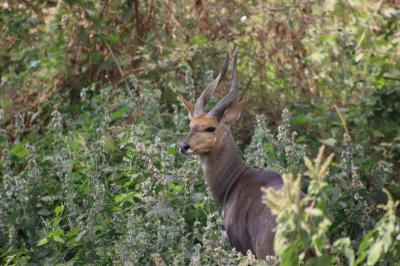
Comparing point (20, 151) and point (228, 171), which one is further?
point (20, 151)

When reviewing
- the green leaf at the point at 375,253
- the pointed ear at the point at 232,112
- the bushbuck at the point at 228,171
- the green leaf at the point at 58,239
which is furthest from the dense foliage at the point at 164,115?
the green leaf at the point at 375,253

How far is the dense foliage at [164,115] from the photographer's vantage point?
22.8 ft

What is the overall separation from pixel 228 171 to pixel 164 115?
2.03m

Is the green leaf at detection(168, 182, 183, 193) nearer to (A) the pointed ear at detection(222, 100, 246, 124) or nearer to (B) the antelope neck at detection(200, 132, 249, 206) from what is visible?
(B) the antelope neck at detection(200, 132, 249, 206)

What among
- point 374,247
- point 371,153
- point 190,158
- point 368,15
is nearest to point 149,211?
point 190,158

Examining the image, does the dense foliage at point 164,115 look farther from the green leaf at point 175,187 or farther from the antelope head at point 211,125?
the antelope head at point 211,125

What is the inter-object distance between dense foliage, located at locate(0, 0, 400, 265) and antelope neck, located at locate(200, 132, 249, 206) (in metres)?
0.14

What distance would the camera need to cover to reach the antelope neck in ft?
23.5

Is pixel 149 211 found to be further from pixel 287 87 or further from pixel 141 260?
pixel 287 87

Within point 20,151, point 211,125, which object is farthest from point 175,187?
point 20,151

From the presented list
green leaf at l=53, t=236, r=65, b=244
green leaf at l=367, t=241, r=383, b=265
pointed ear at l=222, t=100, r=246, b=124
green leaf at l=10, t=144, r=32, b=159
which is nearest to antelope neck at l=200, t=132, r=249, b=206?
pointed ear at l=222, t=100, r=246, b=124

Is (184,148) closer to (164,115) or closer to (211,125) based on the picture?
(211,125)

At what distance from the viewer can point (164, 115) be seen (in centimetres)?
909

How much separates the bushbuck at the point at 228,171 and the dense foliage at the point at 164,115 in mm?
137
